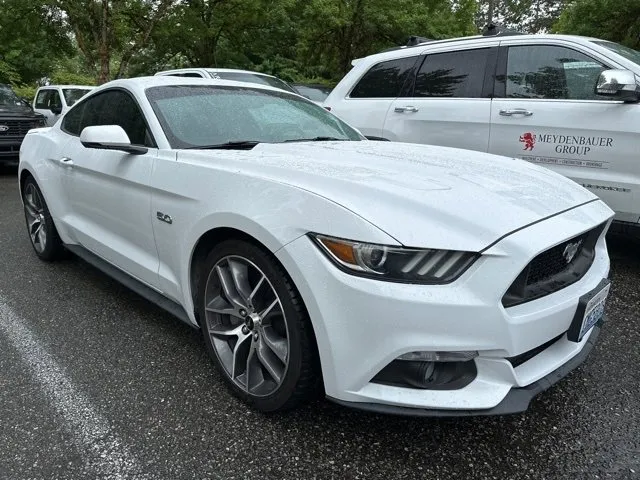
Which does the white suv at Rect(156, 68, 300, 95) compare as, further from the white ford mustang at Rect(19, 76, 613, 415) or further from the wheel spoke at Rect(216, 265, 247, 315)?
the wheel spoke at Rect(216, 265, 247, 315)

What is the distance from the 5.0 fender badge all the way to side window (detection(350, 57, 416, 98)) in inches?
129

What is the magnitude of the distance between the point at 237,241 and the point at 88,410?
1.04 metres

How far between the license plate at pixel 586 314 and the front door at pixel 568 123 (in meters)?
1.96

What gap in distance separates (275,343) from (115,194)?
4.85 ft

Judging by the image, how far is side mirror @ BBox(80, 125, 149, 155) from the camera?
8.87ft

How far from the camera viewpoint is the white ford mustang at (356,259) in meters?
1.77

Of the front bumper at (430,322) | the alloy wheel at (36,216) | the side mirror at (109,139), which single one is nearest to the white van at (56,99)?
the alloy wheel at (36,216)

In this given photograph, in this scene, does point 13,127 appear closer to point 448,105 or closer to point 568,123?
point 448,105

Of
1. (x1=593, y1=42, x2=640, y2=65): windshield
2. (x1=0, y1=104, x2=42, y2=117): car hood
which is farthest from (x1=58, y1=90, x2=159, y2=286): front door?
(x1=0, y1=104, x2=42, y2=117): car hood

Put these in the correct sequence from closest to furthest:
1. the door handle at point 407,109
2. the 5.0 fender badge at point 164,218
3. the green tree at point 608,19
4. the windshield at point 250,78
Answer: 1. the 5.0 fender badge at point 164,218
2. the door handle at point 407,109
3. the windshield at point 250,78
4. the green tree at point 608,19

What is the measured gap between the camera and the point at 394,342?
1.76 metres

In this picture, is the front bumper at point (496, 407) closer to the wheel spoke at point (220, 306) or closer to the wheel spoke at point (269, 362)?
the wheel spoke at point (269, 362)

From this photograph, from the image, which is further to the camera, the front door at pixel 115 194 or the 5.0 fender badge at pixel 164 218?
the front door at pixel 115 194

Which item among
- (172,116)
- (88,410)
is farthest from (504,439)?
(172,116)
